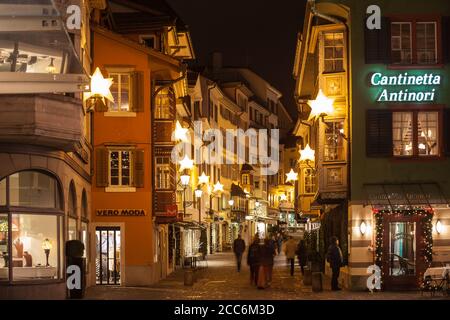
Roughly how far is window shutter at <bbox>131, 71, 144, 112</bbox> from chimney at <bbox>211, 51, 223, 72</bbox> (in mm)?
66854

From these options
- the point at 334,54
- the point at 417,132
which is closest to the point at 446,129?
the point at 417,132

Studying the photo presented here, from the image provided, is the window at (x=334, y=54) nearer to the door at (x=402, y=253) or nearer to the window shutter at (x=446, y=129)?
the window shutter at (x=446, y=129)

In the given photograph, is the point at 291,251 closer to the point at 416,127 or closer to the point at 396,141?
the point at 396,141

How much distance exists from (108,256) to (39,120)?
43.9 feet

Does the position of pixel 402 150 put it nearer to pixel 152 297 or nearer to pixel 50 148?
pixel 152 297

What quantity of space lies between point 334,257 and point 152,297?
657 cm

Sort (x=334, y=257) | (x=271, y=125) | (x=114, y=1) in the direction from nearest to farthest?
1. (x=334, y=257)
2. (x=114, y=1)
3. (x=271, y=125)

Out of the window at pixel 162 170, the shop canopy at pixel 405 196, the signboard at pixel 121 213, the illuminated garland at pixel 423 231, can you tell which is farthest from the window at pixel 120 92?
the illuminated garland at pixel 423 231

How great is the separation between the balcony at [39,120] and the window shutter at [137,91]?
36.6 ft

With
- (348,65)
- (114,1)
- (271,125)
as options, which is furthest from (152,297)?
(271,125)

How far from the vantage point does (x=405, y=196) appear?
106ft

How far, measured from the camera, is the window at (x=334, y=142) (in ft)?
110

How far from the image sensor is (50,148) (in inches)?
1022

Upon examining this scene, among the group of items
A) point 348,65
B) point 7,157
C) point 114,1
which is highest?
point 114,1
